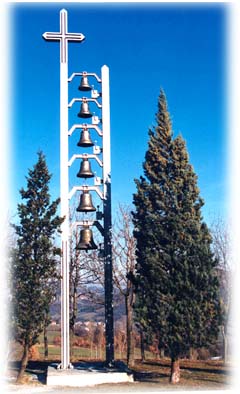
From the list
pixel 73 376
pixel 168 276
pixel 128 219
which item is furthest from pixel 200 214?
pixel 128 219

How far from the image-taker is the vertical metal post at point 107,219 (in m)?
10.5

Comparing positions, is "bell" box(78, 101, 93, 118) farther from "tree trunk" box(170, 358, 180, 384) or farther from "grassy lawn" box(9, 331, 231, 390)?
"grassy lawn" box(9, 331, 231, 390)

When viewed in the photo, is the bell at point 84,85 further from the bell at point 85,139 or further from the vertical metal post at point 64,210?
the bell at point 85,139

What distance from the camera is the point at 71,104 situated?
11.2 metres

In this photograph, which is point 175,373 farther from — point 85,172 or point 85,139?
point 85,139

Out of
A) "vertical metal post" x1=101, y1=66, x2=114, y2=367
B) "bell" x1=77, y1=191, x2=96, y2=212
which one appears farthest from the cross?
"bell" x1=77, y1=191, x2=96, y2=212

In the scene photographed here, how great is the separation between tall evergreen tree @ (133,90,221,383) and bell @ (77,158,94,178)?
1.16 metres

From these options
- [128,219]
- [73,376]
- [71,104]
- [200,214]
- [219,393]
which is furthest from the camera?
[128,219]

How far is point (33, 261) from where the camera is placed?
9883mm

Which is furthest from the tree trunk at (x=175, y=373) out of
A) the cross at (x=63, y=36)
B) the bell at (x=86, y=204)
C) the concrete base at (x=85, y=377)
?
the cross at (x=63, y=36)

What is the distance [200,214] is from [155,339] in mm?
2677

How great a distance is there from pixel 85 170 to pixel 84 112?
135 centimetres

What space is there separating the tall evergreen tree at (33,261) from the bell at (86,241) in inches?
28.3
